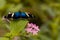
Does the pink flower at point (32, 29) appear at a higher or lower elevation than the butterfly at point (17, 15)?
lower

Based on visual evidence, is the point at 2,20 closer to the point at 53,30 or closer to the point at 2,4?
the point at 2,4

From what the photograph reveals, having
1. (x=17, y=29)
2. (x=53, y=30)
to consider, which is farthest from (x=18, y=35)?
(x=53, y=30)

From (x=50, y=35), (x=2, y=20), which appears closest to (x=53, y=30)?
(x=50, y=35)

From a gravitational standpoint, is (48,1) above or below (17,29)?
above

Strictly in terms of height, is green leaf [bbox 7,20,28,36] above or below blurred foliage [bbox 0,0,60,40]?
below

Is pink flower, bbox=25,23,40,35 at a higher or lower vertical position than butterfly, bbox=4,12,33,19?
lower

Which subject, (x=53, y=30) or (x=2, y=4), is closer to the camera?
(x=2, y=4)

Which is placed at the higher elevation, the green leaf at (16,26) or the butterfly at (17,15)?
the butterfly at (17,15)
